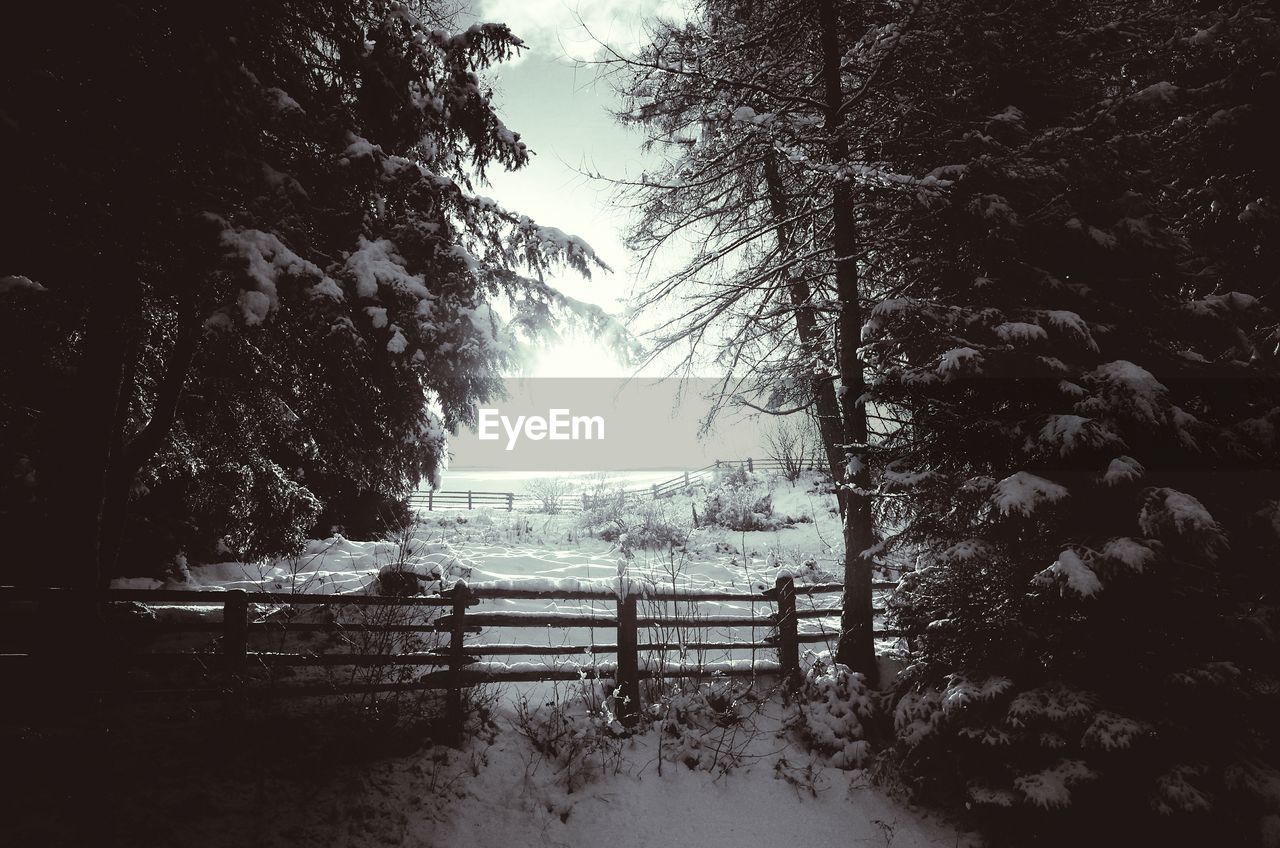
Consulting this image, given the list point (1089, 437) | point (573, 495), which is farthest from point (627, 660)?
point (573, 495)

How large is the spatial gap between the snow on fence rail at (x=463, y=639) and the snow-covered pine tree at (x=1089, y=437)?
6.09ft

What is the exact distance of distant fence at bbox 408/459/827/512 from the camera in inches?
1141

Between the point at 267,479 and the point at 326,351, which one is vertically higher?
the point at 326,351

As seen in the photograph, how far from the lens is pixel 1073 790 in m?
4.49

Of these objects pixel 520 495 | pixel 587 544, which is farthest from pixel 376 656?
pixel 520 495

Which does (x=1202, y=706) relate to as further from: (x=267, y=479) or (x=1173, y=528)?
(x=267, y=479)

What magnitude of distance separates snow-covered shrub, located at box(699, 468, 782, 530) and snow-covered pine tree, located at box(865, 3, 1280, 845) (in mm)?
12763

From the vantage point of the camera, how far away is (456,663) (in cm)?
579

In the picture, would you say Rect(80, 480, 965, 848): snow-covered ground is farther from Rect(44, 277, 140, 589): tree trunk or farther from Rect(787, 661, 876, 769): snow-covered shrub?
Rect(44, 277, 140, 589): tree trunk

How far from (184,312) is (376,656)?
11.4 feet

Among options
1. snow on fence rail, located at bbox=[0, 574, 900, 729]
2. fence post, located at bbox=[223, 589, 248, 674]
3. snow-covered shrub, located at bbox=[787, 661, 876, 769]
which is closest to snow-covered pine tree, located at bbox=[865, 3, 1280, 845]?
snow-covered shrub, located at bbox=[787, 661, 876, 769]

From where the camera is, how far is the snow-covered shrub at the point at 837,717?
19.5ft

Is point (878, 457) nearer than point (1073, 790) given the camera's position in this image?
No

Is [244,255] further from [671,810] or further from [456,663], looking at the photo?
[671,810]
